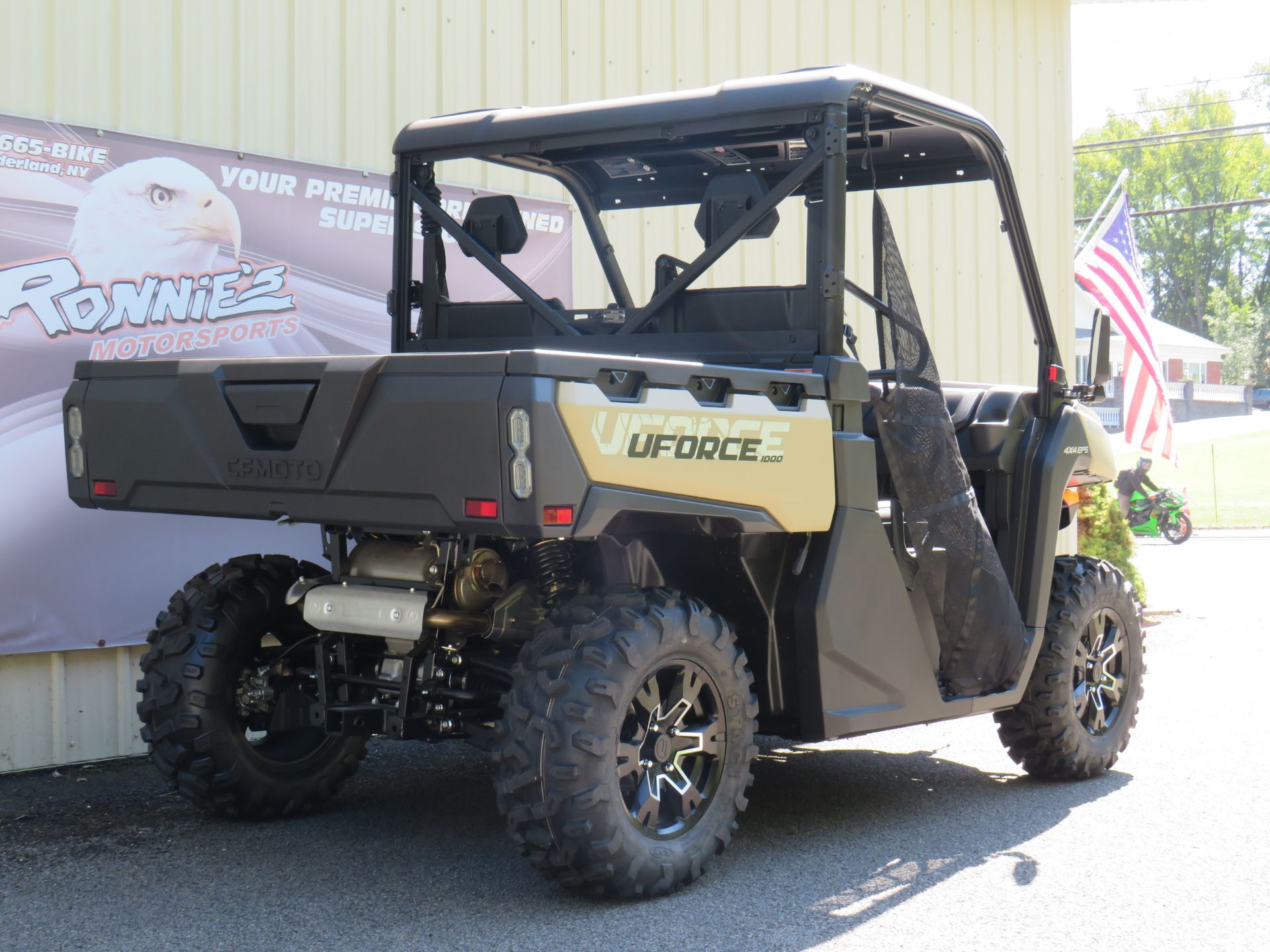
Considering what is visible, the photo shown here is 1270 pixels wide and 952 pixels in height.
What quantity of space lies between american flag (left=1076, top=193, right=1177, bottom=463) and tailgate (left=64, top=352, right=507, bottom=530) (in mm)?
10143

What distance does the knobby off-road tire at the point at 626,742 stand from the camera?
3.98 meters

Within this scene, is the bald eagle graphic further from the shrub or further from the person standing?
the person standing

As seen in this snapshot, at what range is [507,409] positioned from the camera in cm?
→ 366

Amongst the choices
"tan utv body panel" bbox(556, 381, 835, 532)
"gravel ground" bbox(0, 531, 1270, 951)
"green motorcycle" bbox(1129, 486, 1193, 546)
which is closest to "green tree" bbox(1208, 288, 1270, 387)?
"green motorcycle" bbox(1129, 486, 1193, 546)

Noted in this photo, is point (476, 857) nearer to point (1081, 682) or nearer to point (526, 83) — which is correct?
point (1081, 682)

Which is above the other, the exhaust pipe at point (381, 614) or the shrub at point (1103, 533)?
the exhaust pipe at point (381, 614)

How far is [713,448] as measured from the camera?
13.4ft

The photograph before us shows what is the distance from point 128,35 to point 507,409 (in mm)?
3632

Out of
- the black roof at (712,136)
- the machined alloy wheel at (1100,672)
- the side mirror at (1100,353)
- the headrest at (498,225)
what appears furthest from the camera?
the machined alloy wheel at (1100,672)

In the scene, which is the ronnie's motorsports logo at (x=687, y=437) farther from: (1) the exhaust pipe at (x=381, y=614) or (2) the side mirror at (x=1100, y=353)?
(2) the side mirror at (x=1100, y=353)

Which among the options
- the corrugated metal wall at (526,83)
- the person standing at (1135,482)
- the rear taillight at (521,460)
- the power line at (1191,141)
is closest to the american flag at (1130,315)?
the corrugated metal wall at (526,83)

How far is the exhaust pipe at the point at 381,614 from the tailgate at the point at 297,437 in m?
0.33

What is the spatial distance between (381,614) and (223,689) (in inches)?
36.0

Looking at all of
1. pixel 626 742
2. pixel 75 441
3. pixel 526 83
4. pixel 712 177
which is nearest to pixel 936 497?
pixel 626 742
